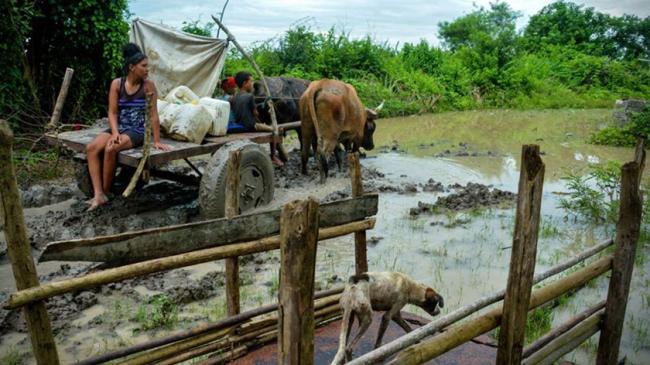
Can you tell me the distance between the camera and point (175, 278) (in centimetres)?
482

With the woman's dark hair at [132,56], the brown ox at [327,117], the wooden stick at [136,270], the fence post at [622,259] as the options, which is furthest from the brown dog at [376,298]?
the brown ox at [327,117]

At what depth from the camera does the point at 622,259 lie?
335 centimetres

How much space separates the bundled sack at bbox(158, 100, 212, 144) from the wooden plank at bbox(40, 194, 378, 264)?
2.82 metres

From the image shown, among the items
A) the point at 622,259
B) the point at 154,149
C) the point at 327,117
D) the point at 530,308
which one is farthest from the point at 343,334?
the point at 327,117

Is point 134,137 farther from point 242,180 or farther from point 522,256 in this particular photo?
point 522,256

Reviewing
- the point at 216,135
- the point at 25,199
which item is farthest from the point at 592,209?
the point at 25,199

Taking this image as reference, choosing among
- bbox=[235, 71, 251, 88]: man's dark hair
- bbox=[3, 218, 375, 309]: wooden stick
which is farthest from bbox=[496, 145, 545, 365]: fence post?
bbox=[235, 71, 251, 88]: man's dark hair

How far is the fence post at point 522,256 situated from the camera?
2.47 m

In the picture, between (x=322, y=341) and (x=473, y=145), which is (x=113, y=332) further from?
(x=473, y=145)

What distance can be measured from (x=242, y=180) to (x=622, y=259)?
3682 millimetres

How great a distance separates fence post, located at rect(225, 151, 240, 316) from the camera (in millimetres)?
3392

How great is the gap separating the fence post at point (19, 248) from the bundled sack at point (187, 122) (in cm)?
359

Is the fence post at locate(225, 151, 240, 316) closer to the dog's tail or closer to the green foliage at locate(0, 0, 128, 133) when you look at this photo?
the dog's tail

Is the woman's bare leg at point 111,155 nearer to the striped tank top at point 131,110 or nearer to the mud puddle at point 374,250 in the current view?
the striped tank top at point 131,110
